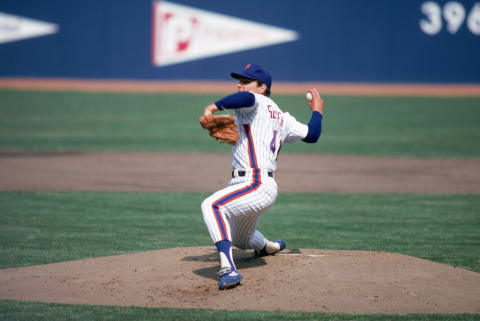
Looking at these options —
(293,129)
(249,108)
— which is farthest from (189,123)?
(249,108)

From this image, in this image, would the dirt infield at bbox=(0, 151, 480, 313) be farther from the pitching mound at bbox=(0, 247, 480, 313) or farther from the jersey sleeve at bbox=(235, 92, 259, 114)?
the jersey sleeve at bbox=(235, 92, 259, 114)

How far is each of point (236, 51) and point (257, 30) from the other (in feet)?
3.40

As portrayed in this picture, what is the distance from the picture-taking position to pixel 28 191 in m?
8.62

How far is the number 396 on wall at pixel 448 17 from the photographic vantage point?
77.4 feet

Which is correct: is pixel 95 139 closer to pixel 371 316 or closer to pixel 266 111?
pixel 266 111

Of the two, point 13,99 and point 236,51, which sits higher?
point 236,51

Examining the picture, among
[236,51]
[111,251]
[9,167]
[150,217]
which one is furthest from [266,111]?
[236,51]

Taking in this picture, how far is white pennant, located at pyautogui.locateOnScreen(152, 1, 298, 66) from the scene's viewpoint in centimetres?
2400

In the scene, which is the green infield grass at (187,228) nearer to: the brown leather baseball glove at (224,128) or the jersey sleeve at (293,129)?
the brown leather baseball glove at (224,128)

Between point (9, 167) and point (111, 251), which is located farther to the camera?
point (9, 167)

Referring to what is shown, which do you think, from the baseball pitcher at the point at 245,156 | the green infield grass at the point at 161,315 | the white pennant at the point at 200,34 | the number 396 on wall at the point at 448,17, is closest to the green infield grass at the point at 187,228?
the green infield grass at the point at 161,315

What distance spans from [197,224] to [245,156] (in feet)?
7.95

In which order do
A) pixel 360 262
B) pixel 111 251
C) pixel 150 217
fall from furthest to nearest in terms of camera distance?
pixel 150 217
pixel 111 251
pixel 360 262

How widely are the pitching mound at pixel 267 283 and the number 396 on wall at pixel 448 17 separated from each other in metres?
19.7
